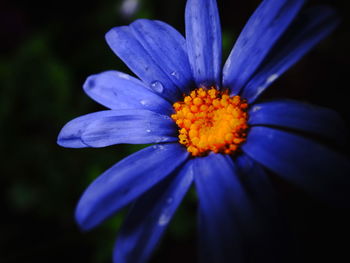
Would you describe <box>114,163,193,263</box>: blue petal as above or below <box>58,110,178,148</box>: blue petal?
below

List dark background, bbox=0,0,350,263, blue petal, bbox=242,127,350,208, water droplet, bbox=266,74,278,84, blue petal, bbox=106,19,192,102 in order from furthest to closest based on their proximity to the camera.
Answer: dark background, bbox=0,0,350,263, blue petal, bbox=106,19,192,102, water droplet, bbox=266,74,278,84, blue petal, bbox=242,127,350,208

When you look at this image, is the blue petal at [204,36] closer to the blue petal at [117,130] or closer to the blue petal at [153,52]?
the blue petal at [153,52]

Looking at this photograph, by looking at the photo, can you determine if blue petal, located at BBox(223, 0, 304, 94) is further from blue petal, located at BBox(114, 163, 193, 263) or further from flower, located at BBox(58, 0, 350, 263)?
blue petal, located at BBox(114, 163, 193, 263)

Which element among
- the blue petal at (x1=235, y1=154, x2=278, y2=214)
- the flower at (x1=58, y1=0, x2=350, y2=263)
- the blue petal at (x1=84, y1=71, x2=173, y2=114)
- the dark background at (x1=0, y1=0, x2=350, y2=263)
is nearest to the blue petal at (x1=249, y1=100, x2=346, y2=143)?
the flower at (x1=58, y1=0, x2=350, y2=263)

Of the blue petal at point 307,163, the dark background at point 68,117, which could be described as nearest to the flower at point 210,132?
the blue petal at point 307,163

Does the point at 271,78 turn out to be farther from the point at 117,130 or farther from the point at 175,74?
the point at 117,130

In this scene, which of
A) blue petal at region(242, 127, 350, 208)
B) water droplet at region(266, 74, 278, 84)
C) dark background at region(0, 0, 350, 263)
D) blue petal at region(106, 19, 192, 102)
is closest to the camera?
blue petal at region(242, 127, 350, 208)

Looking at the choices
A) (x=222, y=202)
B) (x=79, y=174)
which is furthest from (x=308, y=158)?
(x=79, y=174)

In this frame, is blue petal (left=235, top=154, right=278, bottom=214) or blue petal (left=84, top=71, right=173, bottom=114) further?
blue petal (left=84, top=71, right=173, bottom=114)
